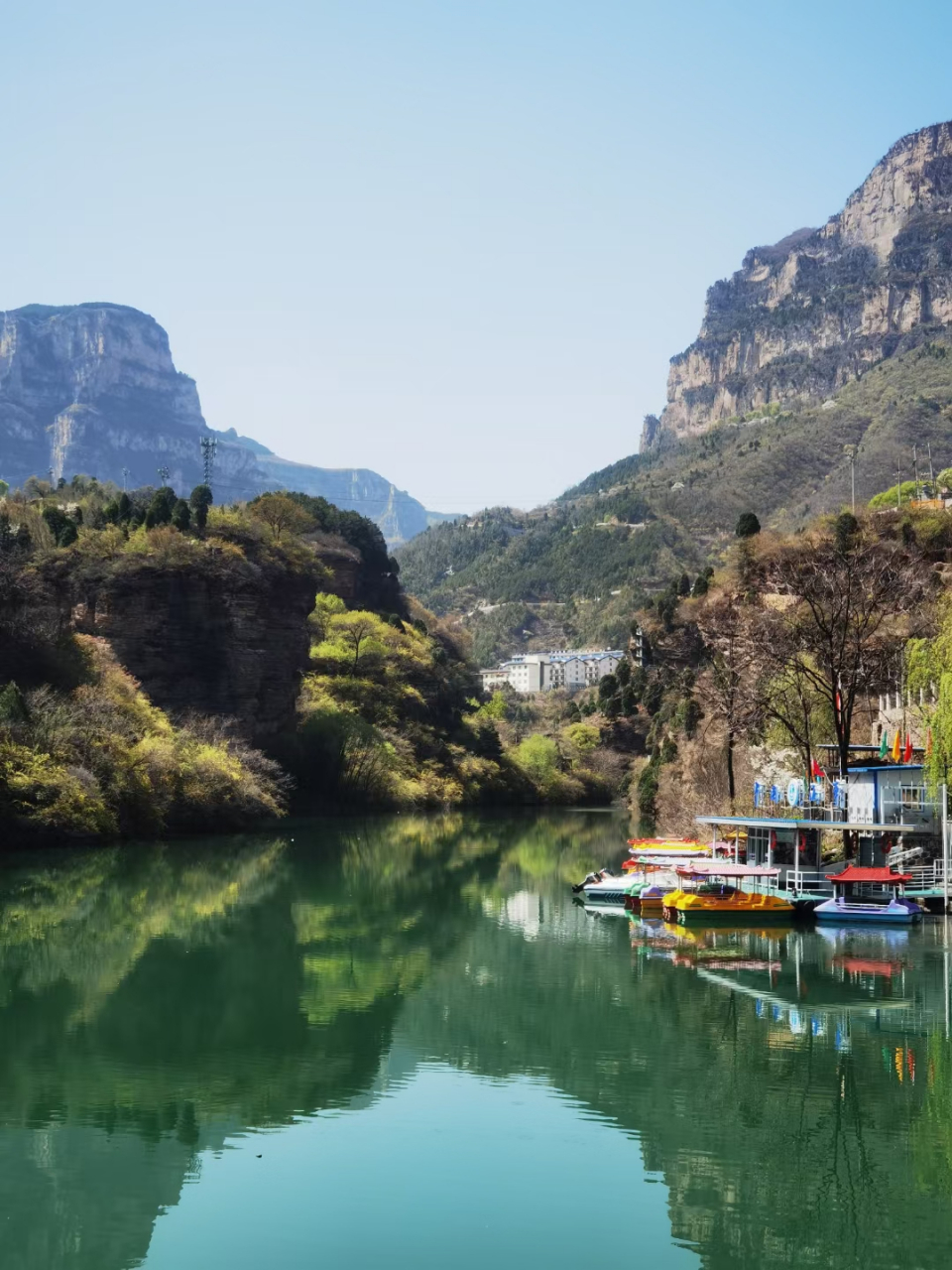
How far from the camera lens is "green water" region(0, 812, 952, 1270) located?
55.1ft

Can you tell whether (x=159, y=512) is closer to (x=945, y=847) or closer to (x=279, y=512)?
(x=279, y=512)

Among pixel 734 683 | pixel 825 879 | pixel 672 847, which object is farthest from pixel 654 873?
pixel 734 683

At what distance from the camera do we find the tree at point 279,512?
12194cm

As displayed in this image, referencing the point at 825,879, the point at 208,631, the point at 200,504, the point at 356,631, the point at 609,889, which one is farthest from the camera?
the point at 356,631

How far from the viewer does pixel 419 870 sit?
6259 centimetres

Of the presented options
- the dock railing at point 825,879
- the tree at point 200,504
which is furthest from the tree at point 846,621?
the tree at point 200,504

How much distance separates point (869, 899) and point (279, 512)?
86373 mm

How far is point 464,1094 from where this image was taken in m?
23.2

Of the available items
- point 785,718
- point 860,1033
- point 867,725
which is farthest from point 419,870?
point 860,1033

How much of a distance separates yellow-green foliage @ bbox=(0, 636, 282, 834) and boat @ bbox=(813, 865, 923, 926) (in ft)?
107

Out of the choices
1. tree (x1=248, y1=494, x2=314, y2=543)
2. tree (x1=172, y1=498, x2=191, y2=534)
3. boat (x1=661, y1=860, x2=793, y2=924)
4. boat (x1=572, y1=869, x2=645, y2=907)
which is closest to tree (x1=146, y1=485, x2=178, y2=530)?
tree (x1=172, y1=498, x2=191, y2=534)

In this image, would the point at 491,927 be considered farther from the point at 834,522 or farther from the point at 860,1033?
the point at 834,522

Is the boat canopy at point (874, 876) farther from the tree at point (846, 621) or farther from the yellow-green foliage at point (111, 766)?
the yellow-green foliage at point (111, 766)

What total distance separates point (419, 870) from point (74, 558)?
38.5 m
